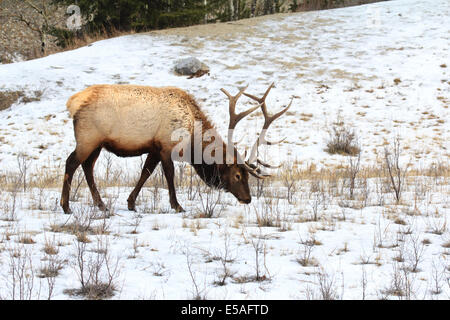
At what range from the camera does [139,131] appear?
5.75 m

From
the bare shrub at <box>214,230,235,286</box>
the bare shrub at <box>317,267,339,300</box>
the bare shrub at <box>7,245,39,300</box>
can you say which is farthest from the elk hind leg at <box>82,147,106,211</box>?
the bare shrub at <box>317,267,339,300</box>

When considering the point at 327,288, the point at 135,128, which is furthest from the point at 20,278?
the point at 135,128

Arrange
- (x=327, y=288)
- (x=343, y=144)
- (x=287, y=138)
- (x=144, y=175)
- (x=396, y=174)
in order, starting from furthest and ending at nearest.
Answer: (x=287, y=138)
(x=343, y=144)
(x=396, y=174)
(x=144, y=175)
(x=327, y=288)

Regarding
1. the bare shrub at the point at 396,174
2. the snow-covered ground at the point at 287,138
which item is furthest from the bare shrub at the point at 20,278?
the bare shrub at the point at 396,174

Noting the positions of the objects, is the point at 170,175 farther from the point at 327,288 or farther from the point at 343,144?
the point at 343,144

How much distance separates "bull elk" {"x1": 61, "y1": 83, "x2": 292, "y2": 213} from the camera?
551 centimetres

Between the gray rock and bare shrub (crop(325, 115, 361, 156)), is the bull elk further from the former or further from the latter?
the gray rock

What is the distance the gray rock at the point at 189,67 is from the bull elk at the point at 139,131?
9.17 m

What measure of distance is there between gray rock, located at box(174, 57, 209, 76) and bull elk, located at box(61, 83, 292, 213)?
917 centimetres

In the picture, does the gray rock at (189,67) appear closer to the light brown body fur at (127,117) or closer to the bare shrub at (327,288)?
the light brown body fur at (127,117)

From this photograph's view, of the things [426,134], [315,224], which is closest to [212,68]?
[426,134]

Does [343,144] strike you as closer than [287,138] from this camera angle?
Yes

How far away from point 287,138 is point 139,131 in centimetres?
672

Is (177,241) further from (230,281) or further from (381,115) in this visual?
Answer: (381,115)
